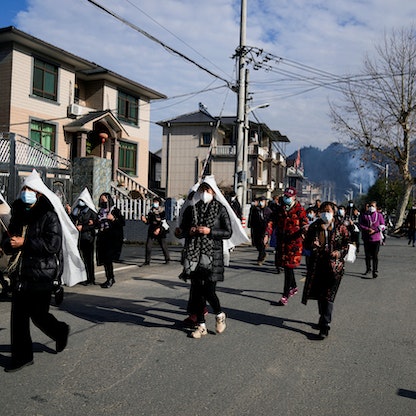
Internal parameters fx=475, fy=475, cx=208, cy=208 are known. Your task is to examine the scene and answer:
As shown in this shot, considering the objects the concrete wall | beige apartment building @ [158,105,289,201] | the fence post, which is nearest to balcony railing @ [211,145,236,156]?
beige apartment building @ [158,105,289,201]

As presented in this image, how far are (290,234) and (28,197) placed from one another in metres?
4.39

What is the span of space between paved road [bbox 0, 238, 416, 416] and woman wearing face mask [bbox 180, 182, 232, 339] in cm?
39

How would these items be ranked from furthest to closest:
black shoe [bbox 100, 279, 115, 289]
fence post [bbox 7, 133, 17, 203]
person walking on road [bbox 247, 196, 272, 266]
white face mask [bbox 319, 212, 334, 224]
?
1. person walking on road [bbox 247, 196, 272, 266]
2. fence post [bbox 7, 133, 17, 203]
3. black shoe [bbox 100, 279, 115, 289]
4. white face mask [bbox 319, 212, 334, 224]

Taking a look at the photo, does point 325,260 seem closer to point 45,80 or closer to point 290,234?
point 290,234

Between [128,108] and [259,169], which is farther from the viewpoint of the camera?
[259,169]

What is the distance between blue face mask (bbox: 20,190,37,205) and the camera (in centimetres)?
459

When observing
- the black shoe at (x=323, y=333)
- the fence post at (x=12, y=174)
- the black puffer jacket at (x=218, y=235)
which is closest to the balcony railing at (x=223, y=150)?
the fence post at (x=12, y=174)

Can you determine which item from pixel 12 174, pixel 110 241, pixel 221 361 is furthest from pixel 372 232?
pixel 12 174

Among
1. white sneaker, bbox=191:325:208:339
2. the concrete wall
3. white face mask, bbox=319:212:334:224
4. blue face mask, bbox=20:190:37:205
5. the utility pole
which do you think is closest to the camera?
blue face mask, bbox=20:190:37:205

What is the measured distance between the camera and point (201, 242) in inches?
223

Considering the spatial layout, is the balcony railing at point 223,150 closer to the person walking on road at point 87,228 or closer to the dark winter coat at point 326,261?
the person walking on road at point 87,228

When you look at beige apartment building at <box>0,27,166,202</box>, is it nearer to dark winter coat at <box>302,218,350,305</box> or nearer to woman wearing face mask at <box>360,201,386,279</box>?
woman wearing face mask at <box>360,201,386,279</box>

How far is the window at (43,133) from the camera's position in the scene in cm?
2180

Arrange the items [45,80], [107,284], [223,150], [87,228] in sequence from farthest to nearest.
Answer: [223,150] < [45,80] < [87,228] < [107,284]
